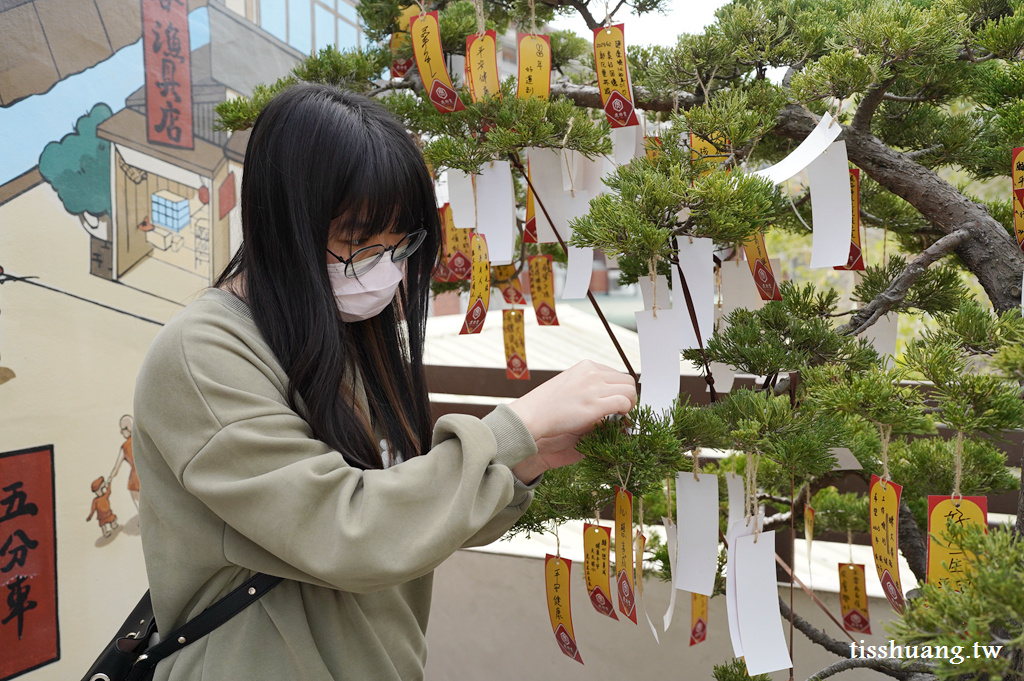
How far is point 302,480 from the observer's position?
0.55 m

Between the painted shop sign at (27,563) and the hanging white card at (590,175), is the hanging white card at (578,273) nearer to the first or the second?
the hanging white card at (590,175)

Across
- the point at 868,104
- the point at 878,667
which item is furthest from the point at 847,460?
the point at 868,104

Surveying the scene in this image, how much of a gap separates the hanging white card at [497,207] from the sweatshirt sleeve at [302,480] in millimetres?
405

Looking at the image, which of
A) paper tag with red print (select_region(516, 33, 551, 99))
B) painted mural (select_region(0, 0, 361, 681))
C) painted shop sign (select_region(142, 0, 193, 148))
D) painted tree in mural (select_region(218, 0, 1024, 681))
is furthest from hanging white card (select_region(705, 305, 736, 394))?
painted shop sign (select_region(142, 0, 193, 148))

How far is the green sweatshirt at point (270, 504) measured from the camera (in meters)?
0.56

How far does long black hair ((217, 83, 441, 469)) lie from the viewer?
65 centimetres

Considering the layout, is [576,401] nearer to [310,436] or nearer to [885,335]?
[310,436]

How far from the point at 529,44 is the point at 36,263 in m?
1.07

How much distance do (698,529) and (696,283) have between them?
28cm

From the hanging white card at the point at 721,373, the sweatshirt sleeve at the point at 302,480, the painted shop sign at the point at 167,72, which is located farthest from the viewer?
the painted shop sign at the point at 167,72

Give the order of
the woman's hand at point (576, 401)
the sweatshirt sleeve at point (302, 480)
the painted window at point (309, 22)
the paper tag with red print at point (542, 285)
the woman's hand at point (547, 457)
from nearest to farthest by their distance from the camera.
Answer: the sweatshirt sleeve at point (302, 480) < the woman's hand at point (576, 401) < the woman's hand at point (547, 457) < the paper tag with red print at point (542, 285) < the painted window at point (309, 22)

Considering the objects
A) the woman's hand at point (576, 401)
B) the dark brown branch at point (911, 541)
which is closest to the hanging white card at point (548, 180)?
the woman's hand at point (576, 401)

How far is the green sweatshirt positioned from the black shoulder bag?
1 cm

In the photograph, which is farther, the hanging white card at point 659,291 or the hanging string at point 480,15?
the hanging string at point 480,15
